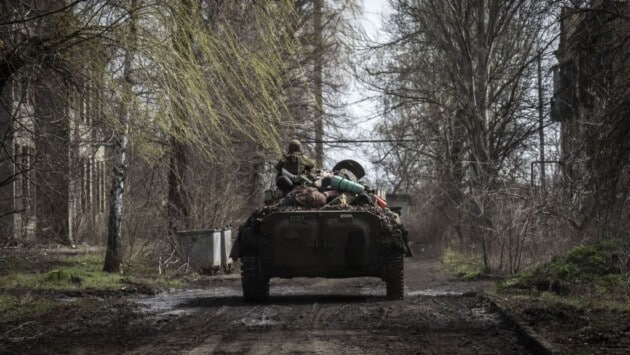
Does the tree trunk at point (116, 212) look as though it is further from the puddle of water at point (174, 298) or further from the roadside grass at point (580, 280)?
the roadside grass at point (580, 280)

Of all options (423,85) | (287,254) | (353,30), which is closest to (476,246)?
(423,85)

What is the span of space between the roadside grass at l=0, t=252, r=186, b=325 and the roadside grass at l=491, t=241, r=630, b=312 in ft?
20.3

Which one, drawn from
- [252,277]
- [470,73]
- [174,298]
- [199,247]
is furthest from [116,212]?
[470,73]

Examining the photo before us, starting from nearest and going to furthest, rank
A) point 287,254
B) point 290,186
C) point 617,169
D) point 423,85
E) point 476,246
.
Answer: point 617,169 < point 287,254 < point 290,186 < point 476,246 < point 423,85

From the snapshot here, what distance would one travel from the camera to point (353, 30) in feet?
67.7

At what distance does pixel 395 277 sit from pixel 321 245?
116 centimetres

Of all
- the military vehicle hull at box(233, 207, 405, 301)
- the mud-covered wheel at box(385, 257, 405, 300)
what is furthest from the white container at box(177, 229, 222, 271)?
the mud-covered wheel at box(385, 257, 405, 300)

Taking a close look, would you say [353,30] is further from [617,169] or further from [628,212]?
[617,169]

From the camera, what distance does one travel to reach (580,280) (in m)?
A: 13.4

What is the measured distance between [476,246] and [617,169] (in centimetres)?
1461

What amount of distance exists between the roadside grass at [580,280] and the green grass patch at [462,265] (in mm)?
4606

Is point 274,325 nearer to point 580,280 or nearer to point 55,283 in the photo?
point 580,280

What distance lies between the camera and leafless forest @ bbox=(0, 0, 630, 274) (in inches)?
369

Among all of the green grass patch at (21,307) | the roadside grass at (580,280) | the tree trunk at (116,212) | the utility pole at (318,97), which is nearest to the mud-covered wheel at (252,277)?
the green grass patch at (21,307)
